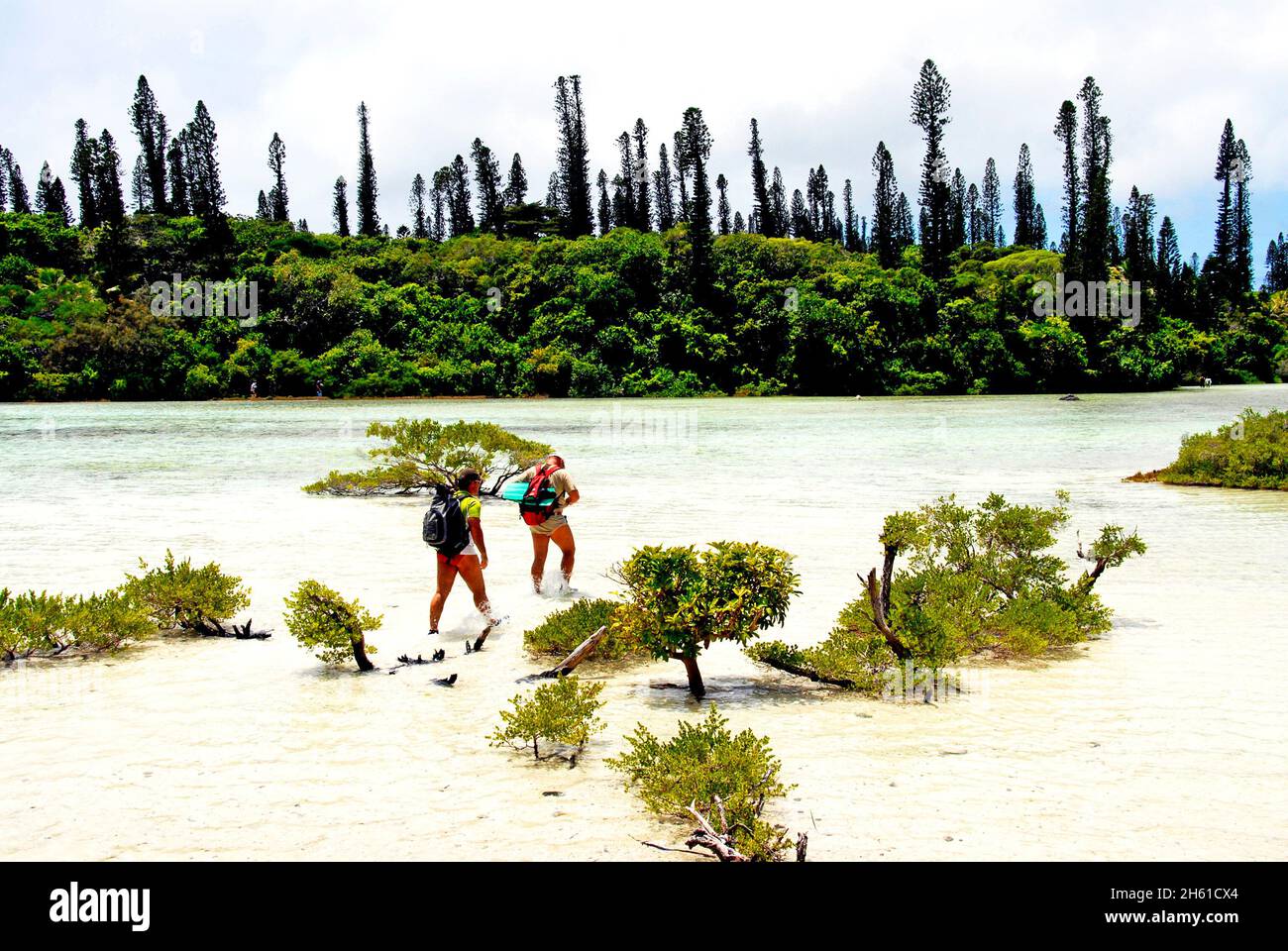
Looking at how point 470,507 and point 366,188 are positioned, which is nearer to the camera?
point 470,507

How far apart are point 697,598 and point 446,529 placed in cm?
266

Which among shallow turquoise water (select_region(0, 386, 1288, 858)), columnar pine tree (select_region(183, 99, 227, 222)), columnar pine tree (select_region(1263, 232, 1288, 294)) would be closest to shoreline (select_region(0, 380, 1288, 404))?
columnar pine tree (select_region(183, 99, 227, 222))

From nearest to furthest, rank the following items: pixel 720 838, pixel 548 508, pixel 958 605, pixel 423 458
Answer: pixel 720 838 < pixel 958 605 < pixel 548 508 < pixel 423 458

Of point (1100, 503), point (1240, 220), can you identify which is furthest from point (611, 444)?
point (1240, 220)

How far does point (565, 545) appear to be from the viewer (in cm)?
1014

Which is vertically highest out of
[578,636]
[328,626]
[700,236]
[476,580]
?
Answer: [700,236]

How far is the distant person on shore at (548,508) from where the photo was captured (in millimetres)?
9789

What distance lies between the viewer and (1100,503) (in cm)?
1605

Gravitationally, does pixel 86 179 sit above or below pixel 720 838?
above

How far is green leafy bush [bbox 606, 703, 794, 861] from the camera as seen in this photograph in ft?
14.6

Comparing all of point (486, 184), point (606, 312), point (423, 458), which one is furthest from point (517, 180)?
point (423, 458)

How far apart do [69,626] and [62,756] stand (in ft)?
7.86

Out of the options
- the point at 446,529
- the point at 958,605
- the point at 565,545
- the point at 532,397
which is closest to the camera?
the point at 958,605

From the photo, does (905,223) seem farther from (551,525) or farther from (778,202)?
(551,525)
